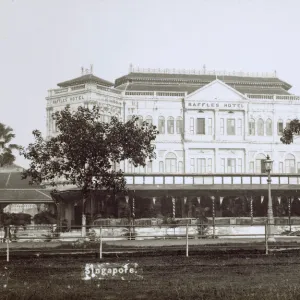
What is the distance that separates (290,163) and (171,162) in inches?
456

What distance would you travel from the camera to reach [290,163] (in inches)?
2721

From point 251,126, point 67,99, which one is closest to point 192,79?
point 251,126

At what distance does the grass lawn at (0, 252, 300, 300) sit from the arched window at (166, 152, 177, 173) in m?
45.3

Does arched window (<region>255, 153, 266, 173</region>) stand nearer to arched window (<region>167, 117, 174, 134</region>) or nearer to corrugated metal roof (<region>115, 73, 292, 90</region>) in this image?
corrugated metal roof (<region>115, 73, 292, 90</region>)

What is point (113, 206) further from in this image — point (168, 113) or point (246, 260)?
A: point (246, 260)

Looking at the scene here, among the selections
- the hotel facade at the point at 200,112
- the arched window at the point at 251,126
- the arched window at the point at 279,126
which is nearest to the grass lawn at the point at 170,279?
the hotel facade at the point at 200,112

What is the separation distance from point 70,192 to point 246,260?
33283 millimetres

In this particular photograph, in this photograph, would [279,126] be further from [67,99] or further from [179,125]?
[67,99]

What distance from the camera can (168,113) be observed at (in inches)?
2699

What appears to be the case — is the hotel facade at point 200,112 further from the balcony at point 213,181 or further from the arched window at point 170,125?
the balcony at point 213,181

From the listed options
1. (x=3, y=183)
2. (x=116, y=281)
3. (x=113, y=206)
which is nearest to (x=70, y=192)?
(x=113, y=206)

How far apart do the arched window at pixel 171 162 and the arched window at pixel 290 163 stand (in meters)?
10.8

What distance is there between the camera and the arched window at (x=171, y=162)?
67.0m

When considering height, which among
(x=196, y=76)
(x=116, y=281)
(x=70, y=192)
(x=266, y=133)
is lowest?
(x=116, y=281)
